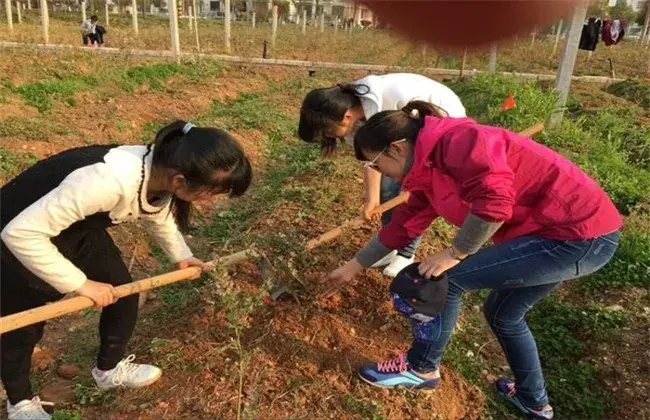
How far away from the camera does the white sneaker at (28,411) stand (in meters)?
2.59

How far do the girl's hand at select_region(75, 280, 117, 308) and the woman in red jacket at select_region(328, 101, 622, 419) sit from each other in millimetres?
1210

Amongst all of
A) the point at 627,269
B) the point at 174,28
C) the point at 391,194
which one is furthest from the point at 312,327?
the point at 174,28

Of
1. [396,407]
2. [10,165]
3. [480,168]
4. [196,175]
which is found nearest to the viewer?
[480,168]

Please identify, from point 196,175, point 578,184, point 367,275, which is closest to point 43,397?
point 196,175

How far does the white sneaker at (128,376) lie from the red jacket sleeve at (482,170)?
5.84ft

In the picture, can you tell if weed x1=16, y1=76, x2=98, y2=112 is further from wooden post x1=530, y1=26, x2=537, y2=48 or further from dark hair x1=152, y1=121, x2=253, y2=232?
wooden post x1=530, y1=26, x2=537, y2=48

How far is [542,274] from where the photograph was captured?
226 centimetres

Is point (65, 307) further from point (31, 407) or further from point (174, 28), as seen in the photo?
point (174, 28)

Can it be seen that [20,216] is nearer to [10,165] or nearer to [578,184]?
[578,184]

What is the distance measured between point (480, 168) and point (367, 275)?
6.25 ft

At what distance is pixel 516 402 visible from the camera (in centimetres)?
288

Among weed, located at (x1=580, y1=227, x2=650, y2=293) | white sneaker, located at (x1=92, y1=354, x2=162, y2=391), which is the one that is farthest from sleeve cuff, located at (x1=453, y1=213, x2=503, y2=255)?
weed, located at (x1=580, y1=227, x2=650, y2=293)

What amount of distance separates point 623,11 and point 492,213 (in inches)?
66.8

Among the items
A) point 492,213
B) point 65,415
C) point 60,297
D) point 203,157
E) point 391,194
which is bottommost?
point 65,415
